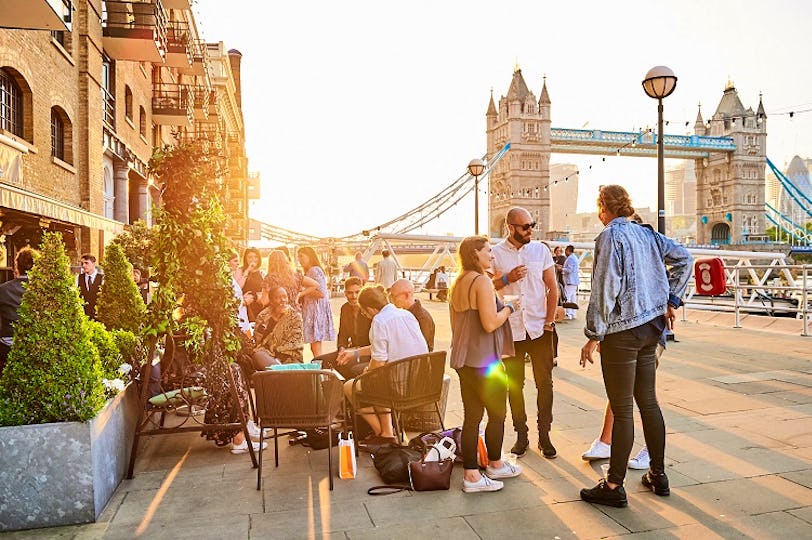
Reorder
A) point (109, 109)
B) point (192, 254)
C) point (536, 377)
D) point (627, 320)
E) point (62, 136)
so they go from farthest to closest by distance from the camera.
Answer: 1. point (109, 109)
2. point (62, 136)
3. point (536, 377)
4. point (192, 254)
5. point (627, 320)

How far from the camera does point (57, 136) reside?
13.5 m

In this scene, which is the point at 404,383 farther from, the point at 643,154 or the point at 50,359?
the point at 643,154

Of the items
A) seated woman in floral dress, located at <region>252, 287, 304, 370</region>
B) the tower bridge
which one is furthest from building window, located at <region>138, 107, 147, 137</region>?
the tower bridge

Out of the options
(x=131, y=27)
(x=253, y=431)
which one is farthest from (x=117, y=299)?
(x=131, y=27)

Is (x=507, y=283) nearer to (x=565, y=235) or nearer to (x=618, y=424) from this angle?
(x=618, y=424)

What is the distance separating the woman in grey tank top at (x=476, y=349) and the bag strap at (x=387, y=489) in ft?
1.29

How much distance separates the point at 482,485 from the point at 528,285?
1599mm

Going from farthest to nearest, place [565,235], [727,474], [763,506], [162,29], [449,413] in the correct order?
1. [565,235]
2. [162,29]
3. [449,413]
4. [727,474]
5. [763,506]

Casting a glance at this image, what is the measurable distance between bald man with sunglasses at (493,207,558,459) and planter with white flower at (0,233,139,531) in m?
2.83

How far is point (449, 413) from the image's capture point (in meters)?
6.27

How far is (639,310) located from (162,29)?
18337mm

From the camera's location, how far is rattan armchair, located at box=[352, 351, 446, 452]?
466 cm

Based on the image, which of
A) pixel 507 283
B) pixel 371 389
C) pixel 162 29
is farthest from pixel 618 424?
pixel 162 29

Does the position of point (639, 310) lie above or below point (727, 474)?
above
